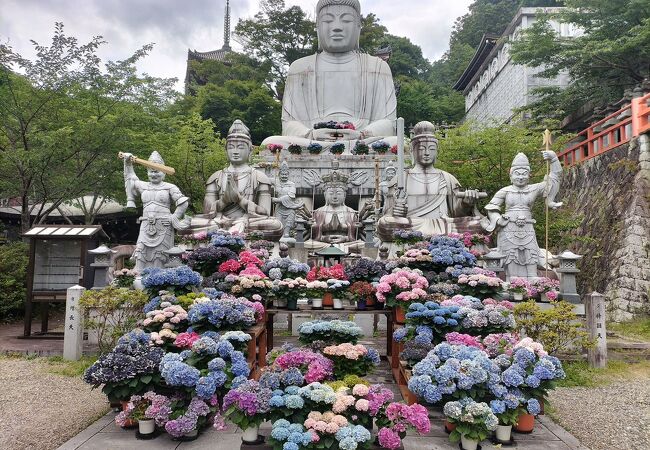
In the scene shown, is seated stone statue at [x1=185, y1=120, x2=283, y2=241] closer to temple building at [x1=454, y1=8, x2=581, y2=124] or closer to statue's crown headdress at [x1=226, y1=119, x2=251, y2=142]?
statue's crown headdress at [x1=226, y1=119, x2=251, y2=142]

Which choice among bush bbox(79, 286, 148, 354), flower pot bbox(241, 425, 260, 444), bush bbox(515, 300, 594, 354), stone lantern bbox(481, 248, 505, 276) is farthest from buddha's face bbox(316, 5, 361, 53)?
flower pot bbox(241, 425, 260, 444)

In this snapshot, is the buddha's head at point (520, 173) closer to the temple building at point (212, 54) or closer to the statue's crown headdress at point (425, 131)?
the statue's crown headdress at point (425, 131)

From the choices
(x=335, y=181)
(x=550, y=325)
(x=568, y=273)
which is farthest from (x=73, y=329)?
(x=568, y=273)

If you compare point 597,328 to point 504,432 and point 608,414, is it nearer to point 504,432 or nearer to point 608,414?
point 608,414

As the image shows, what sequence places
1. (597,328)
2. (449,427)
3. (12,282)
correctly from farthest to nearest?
(12,282) < (597,328) < (449,427)

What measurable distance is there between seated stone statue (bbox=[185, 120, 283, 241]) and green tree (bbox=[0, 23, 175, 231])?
321 centimetres

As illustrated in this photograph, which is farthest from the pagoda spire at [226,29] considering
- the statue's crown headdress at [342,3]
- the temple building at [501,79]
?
the statue's crown headdress at [342,3]

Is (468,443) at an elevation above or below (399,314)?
below

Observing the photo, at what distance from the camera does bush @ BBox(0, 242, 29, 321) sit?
1003cm

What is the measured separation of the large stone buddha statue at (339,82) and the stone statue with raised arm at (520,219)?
23.1 ft

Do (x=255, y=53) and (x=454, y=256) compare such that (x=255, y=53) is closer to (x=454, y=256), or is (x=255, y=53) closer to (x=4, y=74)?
(x=4, y=74)

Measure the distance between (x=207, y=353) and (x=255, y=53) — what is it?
82.4 feet

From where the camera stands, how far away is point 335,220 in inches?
427

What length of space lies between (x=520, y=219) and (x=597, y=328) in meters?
2.18
